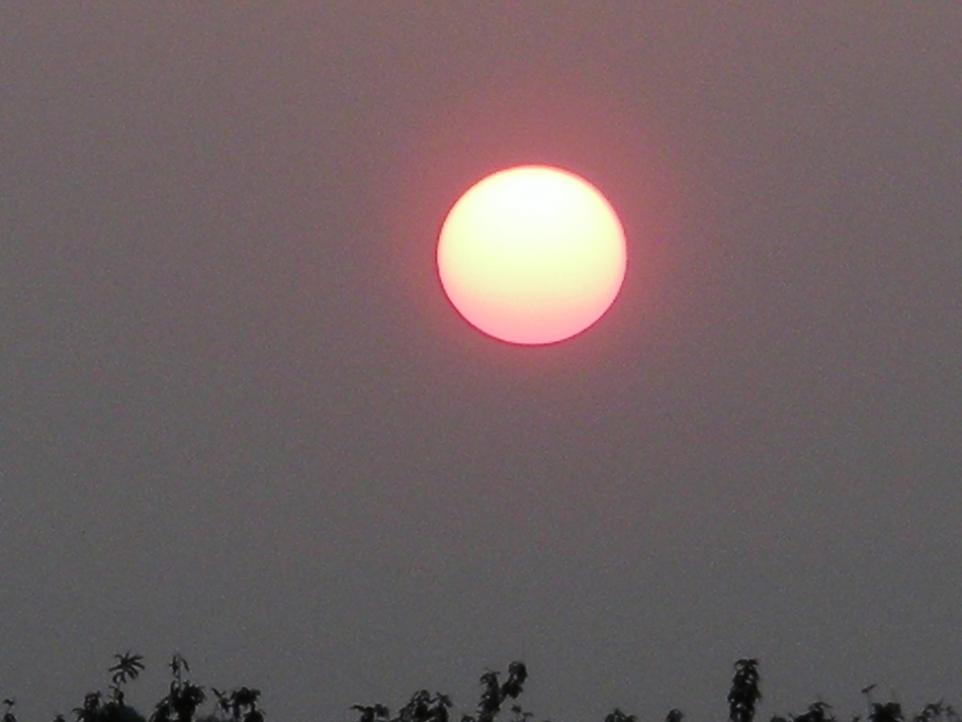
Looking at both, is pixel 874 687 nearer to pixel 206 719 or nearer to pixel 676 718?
pixel 676 718

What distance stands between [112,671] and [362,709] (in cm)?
788

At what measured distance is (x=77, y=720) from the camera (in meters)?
63.5

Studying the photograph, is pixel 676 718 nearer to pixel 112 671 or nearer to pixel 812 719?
pixel 812 719

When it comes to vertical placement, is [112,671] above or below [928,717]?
below

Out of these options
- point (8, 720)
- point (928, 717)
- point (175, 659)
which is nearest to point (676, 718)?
point (928, 717)

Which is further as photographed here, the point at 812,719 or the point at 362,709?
the point at 362,709

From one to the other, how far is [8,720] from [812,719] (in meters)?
20.9

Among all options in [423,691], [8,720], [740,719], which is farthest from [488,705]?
[8,720]

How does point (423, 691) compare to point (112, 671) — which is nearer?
point (112, 671)

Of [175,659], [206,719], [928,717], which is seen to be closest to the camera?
[175,659]

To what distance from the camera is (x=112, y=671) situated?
5944 cm

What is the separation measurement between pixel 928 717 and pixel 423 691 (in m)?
13.2

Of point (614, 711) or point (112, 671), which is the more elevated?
point (614, 711)

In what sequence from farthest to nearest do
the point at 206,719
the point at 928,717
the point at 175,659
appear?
the point at 206,719 < the point at 928,717 < the point at 175,659
